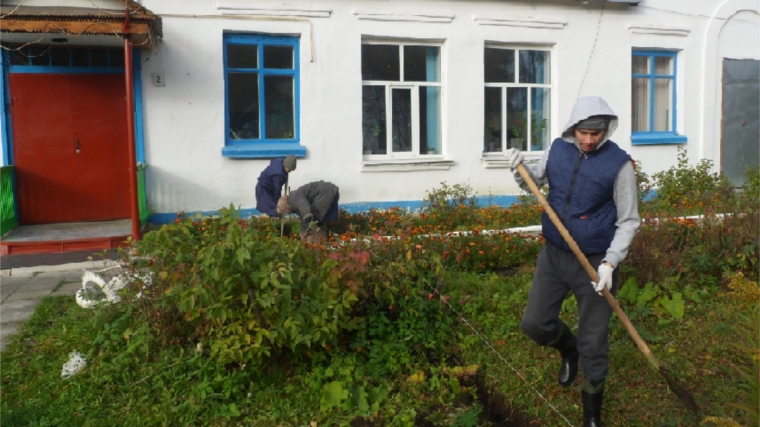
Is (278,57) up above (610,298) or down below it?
above

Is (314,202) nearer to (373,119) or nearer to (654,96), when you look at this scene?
(373,119)

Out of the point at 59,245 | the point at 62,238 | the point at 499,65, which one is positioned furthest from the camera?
the point at 499,65

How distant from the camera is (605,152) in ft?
12.4

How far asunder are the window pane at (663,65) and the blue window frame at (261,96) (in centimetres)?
671

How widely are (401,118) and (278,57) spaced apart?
2150 mm

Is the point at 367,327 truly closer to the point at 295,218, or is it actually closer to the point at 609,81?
the point at 295,218

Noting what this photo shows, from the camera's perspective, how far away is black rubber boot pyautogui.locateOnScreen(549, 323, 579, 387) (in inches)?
165

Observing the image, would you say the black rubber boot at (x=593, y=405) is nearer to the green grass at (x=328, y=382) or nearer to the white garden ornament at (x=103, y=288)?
the green grass at (x=328, y=382)

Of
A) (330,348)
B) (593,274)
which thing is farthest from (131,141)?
(593,274)

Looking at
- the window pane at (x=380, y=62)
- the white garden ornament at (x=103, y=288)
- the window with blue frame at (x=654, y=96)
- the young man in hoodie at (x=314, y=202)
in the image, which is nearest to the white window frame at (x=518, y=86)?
the window pane at (x=380, y=62)

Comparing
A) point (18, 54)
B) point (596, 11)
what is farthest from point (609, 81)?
point (18, 54)

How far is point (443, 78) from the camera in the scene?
35.4ft

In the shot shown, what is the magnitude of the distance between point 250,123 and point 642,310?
6352 mm

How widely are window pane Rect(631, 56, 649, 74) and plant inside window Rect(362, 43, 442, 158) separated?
3866mm
